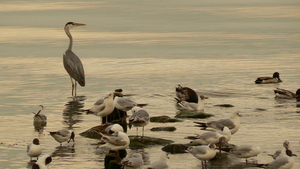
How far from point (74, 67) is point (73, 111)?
506 centimetres

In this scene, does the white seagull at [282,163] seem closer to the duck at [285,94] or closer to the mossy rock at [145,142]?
the mossy rock at [145,142]

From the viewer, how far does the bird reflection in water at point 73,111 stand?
2059 cm

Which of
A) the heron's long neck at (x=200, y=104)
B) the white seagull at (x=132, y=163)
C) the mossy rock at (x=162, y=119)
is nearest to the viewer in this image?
the white seagull at (x=132, y=163)

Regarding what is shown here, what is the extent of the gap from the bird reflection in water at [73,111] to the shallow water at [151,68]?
31 millimetres

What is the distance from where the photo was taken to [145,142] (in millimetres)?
17078

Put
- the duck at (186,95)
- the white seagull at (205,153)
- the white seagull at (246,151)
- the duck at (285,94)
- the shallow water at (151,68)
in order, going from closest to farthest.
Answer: the white seagull at (205,153) < the white seagull at (246,151) < the shallow water at (151,68) < the duck at (186,95) < the duck at (285,94)

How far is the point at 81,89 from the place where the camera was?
2686 centimetres

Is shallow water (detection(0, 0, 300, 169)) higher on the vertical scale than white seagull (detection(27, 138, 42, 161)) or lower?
higher

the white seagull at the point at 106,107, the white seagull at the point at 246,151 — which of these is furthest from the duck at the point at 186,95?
the white seagull at the point at 246,151

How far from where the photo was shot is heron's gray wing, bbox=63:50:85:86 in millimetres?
26438

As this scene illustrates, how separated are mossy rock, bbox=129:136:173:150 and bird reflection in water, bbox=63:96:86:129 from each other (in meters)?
3.08

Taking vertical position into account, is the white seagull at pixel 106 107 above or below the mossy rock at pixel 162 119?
above

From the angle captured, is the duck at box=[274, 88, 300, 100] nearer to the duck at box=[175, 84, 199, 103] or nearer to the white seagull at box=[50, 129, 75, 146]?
the duck at box=[175, 84, 199, 103]

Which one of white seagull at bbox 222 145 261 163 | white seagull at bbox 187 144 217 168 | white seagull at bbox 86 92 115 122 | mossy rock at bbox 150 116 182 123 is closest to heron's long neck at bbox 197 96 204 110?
mossy rock at bbox 150 116 182 123
